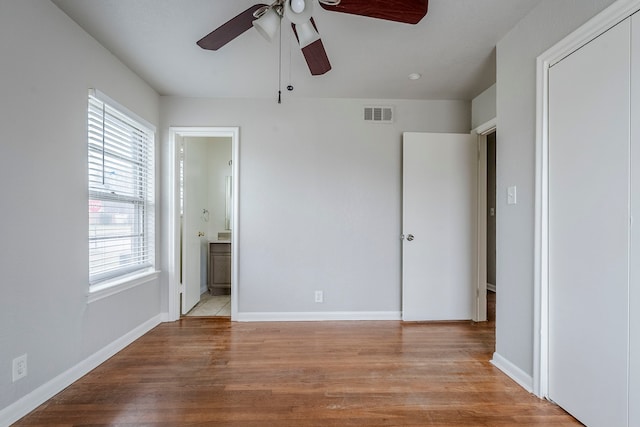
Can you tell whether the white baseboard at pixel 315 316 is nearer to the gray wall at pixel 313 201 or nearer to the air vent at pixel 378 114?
the gray wall at pixel 313 201

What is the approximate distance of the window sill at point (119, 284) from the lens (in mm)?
2270

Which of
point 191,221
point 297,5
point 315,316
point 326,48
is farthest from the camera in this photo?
point 191,221

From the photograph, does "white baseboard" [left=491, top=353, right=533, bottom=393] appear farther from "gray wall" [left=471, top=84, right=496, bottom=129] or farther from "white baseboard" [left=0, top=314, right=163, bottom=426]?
"white baseboard" [left=0, top=314, right=163, bottom=426]

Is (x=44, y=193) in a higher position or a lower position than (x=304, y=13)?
lower

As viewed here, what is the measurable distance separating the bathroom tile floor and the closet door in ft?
10.1

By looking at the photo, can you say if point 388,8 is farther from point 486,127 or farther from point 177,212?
point 177,212

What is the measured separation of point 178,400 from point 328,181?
2.32 m

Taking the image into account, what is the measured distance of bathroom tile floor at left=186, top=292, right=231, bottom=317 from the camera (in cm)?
353

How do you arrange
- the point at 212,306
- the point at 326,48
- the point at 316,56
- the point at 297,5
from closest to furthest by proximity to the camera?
1. the point at 297,5
2. the point at 316,56
3. the point at 326,48
4. the point at 212,306

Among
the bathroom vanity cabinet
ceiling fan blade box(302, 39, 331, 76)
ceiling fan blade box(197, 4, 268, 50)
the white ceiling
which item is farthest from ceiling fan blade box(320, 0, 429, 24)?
the bathroom vanity cabinet

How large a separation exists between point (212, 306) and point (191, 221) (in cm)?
111

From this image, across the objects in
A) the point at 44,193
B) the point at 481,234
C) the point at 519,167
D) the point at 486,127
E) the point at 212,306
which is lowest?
the point at 212,306

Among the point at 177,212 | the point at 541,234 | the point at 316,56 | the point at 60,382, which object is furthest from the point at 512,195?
the point at 60,382

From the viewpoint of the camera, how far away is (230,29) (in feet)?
5.26
